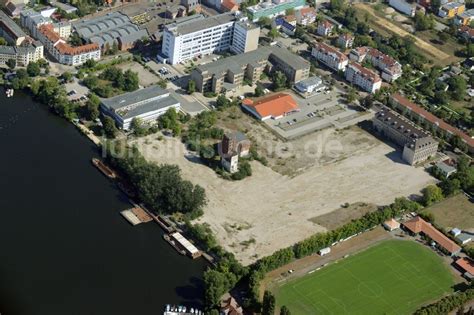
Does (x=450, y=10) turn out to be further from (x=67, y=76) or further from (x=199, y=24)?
(x=67, y=76)

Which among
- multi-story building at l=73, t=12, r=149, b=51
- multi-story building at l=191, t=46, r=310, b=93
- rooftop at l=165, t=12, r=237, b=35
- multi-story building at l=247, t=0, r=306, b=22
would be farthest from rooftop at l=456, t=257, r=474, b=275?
multi-story building at l=247, t=0, r=306, b=22

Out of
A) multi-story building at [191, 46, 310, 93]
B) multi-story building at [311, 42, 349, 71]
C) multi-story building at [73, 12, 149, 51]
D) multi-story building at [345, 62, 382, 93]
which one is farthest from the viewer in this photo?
multi-story building at [311, 42, 349, 71]

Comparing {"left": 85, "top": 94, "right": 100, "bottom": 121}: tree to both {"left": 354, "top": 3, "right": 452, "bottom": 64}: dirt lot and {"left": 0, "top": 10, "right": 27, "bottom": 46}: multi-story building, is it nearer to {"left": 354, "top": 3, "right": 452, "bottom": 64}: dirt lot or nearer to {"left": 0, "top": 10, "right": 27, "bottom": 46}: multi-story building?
{"left": 0, "top": 10, "right": 27, "bottom": 46}: multi-story building

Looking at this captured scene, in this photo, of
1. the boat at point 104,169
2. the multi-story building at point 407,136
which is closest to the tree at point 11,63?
the boat at point 104,169

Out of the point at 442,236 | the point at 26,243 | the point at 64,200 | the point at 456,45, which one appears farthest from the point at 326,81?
the point at 26,243

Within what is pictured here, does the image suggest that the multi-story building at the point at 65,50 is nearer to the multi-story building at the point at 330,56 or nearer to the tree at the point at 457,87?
the multi-story building at the point at 330,56

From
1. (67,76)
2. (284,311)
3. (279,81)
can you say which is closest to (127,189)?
(67,76)
